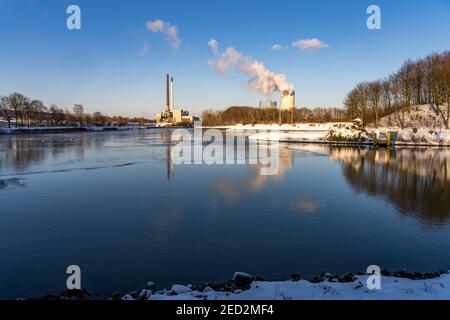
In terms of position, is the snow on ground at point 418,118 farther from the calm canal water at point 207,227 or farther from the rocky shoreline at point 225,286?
the rocky shoreline at point 225,286

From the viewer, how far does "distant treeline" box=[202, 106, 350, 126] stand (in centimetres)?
11814

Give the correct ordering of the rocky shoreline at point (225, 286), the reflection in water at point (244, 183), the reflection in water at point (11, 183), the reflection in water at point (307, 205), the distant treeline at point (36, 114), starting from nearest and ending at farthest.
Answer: the rocky shoreline at point (225, 286) < the reflection in water at point (307, 205) < the reflection in water at point (244, 183) < the reflection in water at point (11, 183) < the distant treeline at point (36, 114)

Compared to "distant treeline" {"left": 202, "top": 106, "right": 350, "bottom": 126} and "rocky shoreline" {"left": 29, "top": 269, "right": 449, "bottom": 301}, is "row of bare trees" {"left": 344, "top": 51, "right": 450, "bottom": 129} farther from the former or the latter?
"rocky shoreline" {"left": 29, "top": 269, "right": 449, "bottom": 301}

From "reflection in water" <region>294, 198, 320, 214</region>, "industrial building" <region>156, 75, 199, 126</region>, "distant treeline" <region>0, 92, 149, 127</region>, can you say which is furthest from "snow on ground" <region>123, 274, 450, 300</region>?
"industrial building" <region>156, 75, 199, 126</region>

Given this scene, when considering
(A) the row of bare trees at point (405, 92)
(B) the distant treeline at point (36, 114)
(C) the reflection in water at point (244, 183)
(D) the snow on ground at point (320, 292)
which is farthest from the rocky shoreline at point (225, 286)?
(B) the distant treeline at point (36, 114)

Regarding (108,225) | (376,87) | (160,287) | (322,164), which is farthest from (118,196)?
(376,87)

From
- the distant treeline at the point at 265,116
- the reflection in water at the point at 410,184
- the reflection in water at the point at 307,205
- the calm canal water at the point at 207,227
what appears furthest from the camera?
the distant treeline at the point at 265,116

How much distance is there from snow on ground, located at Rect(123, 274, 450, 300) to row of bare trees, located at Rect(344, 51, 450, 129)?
57.4 meters

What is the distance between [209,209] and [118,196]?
4211 mm

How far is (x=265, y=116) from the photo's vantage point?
433 feet

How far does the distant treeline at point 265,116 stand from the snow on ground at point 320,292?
101 metres

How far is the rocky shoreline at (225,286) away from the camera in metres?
5.43

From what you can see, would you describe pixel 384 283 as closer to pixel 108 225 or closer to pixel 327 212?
pixel 327 212

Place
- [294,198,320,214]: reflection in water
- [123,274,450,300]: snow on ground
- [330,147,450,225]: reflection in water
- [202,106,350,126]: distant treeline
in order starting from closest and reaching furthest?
[123,274,450,300]: snow on ground < [294,198,320,214]: reflection in water < [330,147,450,225]: reflection in water < [202,106,350,126]: distant treeline
